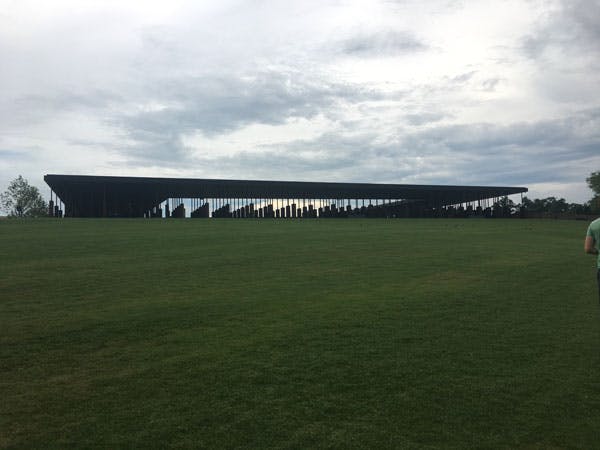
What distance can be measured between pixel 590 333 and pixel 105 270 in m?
12.0

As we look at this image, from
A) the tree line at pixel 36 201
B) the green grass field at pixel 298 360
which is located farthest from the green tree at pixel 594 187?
the green grass field at pixel 298 360

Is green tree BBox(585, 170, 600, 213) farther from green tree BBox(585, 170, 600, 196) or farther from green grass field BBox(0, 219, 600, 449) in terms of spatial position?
green grass field BBox(0, 219, 600, 449)

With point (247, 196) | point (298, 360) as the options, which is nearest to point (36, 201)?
point (247, 196)

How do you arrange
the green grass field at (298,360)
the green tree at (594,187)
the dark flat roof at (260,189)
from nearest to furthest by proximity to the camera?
1. the green grass field at (298,360)
2. the dark flat roof at (260,189)
3. the green tree at (594,187)

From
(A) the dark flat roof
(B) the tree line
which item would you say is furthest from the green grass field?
(B) the tree line

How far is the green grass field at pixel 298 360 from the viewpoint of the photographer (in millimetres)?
4746

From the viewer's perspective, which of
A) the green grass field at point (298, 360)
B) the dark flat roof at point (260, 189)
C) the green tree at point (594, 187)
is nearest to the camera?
the green grass field at point (298, 360)

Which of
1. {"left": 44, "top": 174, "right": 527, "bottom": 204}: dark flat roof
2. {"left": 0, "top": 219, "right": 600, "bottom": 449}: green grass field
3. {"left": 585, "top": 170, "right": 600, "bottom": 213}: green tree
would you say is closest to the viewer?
{"left": 0, "top": 219, "right": 600, "bottom": 449}: green grass field

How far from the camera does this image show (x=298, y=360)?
6496 mm

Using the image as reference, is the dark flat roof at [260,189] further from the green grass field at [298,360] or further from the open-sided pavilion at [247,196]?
the green grass field at [298,360]

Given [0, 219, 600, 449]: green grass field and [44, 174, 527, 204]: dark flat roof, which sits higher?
[44, 174, 527, 204]: dark flat roof

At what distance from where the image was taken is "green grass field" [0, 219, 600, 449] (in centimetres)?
475

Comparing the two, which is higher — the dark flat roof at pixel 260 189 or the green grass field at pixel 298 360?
the dark flat roof at pixel 260 189

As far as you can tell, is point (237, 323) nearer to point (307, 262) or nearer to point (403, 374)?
point (403, 374)
